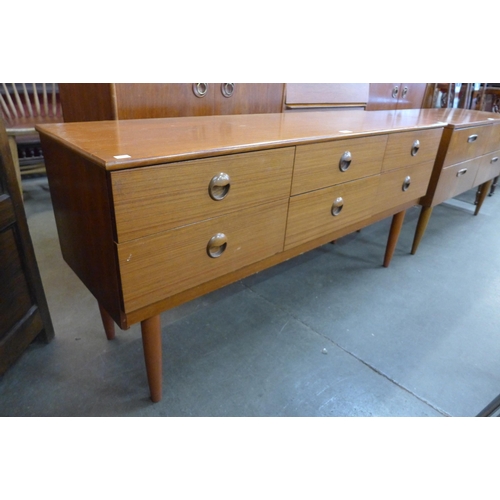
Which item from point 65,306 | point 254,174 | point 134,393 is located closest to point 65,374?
point 134,393

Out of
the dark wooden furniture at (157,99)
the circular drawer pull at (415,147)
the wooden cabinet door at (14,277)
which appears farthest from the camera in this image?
the circular drawer pull at (415,147)

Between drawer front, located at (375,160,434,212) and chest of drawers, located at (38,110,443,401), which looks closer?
chest of drawers, located at (38,110,443,401)

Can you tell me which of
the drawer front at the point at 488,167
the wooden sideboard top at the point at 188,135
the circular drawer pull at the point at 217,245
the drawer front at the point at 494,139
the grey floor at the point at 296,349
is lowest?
the grey floor at the point at 296,349

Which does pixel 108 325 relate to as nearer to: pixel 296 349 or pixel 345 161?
pixel 296 349

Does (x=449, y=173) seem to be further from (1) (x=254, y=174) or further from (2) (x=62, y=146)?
(2) (x=62, y=146)

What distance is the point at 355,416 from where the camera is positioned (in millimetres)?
1044

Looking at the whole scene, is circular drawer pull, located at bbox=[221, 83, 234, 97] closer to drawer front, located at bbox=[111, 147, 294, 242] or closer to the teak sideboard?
the teak sideboard

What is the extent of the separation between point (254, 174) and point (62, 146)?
0.43 metres

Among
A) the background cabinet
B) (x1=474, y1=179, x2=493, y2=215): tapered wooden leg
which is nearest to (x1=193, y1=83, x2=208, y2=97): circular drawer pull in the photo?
the background cabinet

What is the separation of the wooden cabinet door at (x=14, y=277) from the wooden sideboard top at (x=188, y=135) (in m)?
0.21

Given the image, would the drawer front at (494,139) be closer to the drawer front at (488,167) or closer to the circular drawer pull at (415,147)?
the drawer front at (488,167)

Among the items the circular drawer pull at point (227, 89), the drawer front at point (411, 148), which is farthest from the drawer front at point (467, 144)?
the circular drawer pull at point (227, 89)

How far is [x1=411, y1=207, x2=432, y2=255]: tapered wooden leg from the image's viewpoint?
185 cm

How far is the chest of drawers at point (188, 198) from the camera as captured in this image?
0.73 m
